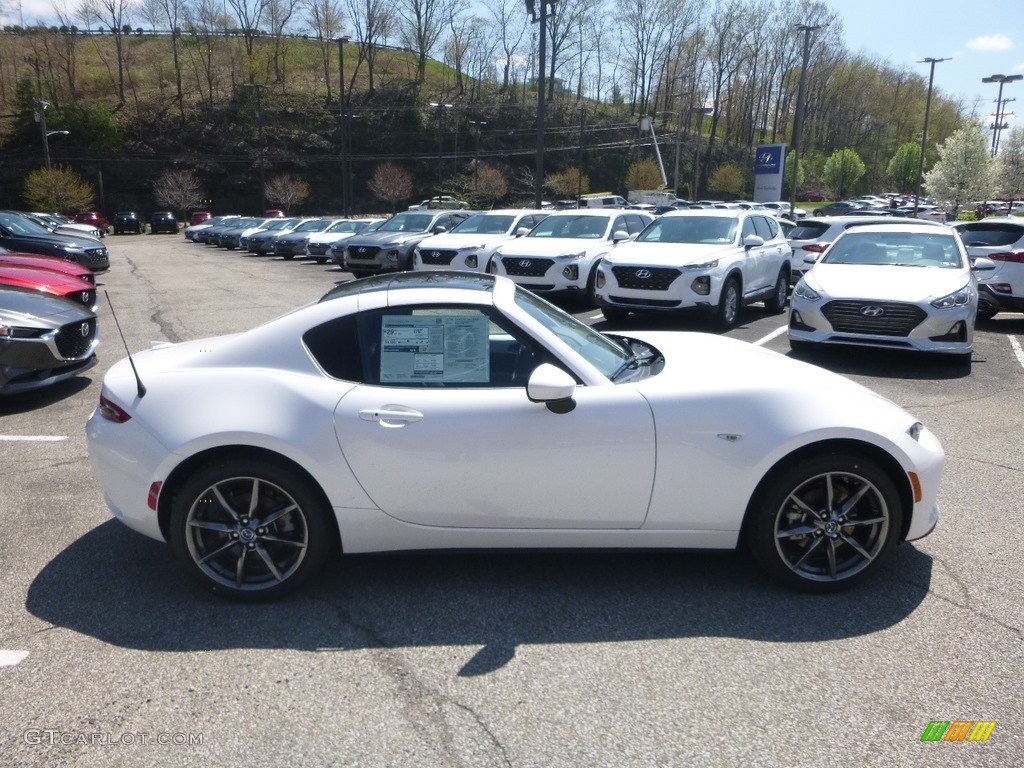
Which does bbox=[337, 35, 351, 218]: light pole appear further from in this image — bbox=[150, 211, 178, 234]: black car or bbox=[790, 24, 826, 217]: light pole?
bbox=[790, 24, 826, 217]: light pole

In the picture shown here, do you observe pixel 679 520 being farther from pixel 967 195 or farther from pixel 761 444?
→ pixel 967 195

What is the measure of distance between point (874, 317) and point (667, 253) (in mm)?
3491

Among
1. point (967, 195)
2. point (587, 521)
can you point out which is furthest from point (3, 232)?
point (967, 195)

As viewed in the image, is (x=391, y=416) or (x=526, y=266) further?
(x=526, y=266)

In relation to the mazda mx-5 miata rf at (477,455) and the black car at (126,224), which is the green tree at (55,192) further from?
the mazda mx-5 miata rf at (477,455)

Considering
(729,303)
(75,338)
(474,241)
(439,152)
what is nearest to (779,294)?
(729,303)

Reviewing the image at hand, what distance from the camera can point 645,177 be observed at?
79.9 meters

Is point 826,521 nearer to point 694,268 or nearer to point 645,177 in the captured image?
point 694,268

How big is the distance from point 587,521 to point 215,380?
1817mm

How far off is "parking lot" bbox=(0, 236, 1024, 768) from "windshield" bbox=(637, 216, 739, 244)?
8.22 metres

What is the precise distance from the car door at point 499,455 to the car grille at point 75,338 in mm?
5054

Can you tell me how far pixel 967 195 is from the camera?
48.5 meters

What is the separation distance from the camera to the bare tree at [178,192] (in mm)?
71625

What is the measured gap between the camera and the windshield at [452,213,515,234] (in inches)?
695
